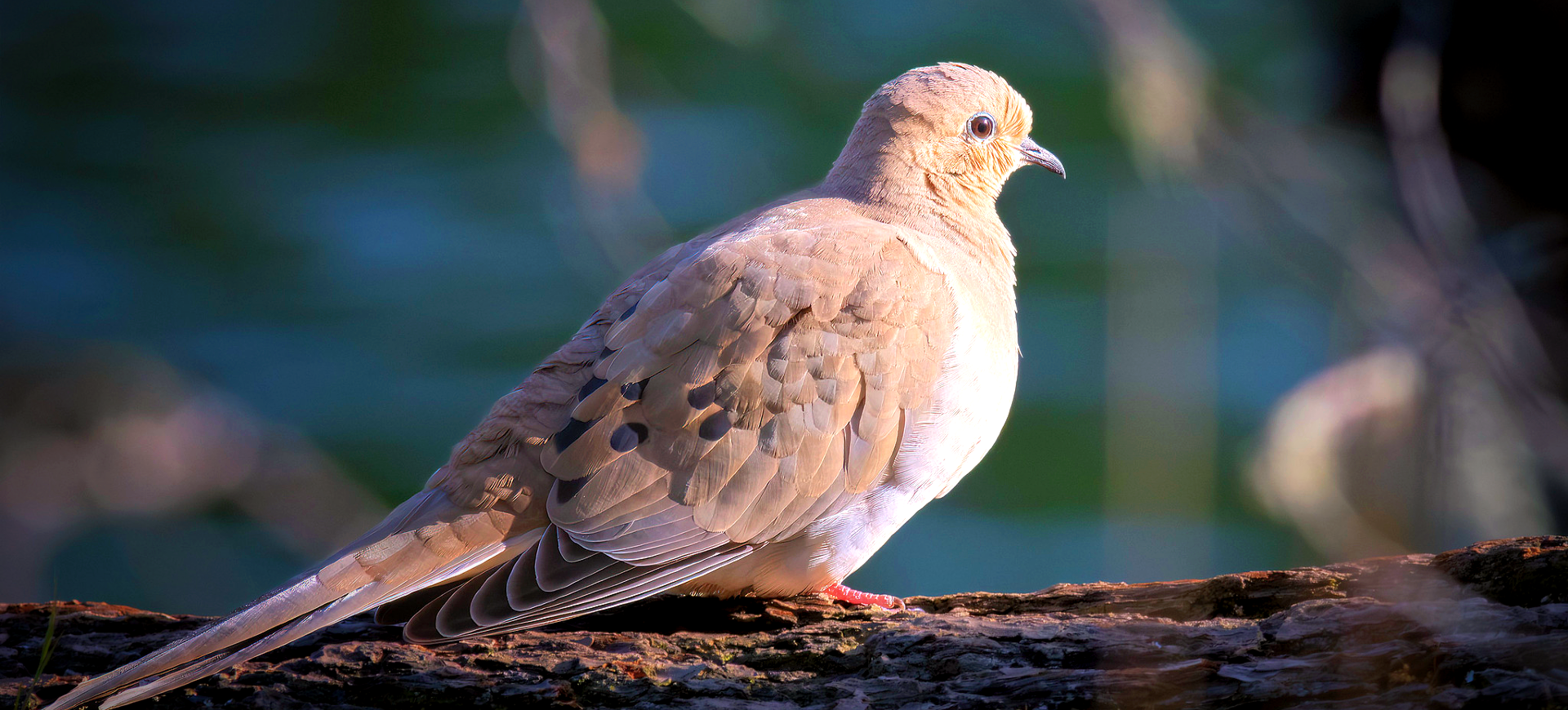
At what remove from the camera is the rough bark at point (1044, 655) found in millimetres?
1839

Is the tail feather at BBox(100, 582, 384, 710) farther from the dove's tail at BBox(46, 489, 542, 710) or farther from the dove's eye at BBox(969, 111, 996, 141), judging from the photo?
the dove's eye at BBox(969, 111, 996, 141)

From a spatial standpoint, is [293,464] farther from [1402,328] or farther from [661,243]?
[1402,328]

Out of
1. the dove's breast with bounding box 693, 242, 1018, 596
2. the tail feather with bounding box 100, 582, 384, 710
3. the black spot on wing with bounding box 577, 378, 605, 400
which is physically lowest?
the tail feather with bounding box 100, 582, 384, 710

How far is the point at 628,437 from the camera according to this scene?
2389 millimetres

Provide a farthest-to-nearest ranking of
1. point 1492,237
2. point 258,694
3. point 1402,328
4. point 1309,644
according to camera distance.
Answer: point 1492,237 < point 1402,328 < point 258,694 < point 1309,644

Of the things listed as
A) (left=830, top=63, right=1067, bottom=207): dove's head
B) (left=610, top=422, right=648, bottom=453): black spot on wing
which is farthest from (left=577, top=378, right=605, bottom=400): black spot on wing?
(left=830, top=63, right=1067, bottom=207): dove's head

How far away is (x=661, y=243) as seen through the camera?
386cm

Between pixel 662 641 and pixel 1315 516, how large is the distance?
2.66 metres

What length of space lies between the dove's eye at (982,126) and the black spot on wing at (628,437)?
161 cm

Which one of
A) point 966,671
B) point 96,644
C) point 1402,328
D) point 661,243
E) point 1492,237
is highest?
point 661,243

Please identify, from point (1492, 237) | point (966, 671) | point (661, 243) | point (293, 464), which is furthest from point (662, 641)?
point (1492, 237)

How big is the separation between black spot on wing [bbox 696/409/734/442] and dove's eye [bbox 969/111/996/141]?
4.87 ft

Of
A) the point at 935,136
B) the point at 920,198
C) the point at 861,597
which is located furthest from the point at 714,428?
the point at 935,136

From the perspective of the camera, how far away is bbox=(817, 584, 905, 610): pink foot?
2.67 metres
